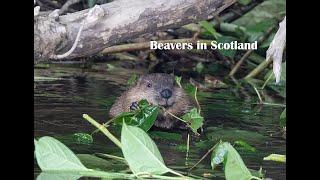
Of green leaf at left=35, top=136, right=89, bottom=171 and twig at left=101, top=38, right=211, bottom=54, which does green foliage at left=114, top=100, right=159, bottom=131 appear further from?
twig at left=101, top=38, right=211, bottom=54

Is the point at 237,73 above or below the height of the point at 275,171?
above

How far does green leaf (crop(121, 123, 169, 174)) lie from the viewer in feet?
7.97

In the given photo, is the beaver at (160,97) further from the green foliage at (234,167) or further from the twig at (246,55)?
the green foliage at (234,167)

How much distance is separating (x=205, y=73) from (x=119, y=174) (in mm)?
2346

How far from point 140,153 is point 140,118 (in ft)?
2.14

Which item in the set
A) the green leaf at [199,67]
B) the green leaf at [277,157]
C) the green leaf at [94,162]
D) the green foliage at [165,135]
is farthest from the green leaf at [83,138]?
the green leaf at [199,67]

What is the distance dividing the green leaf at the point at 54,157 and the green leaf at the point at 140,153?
16 centimetres

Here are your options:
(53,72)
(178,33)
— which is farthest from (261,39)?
(53,72)

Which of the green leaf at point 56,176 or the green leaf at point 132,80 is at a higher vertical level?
the green leaf at point 132,80

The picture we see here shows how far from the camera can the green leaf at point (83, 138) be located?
10.1 feet

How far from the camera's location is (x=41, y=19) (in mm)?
3014

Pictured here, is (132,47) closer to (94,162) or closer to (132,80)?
(132,80)

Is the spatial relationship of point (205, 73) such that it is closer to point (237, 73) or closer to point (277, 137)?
point (237, 73)

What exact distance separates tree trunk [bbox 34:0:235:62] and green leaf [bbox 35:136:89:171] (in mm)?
597
